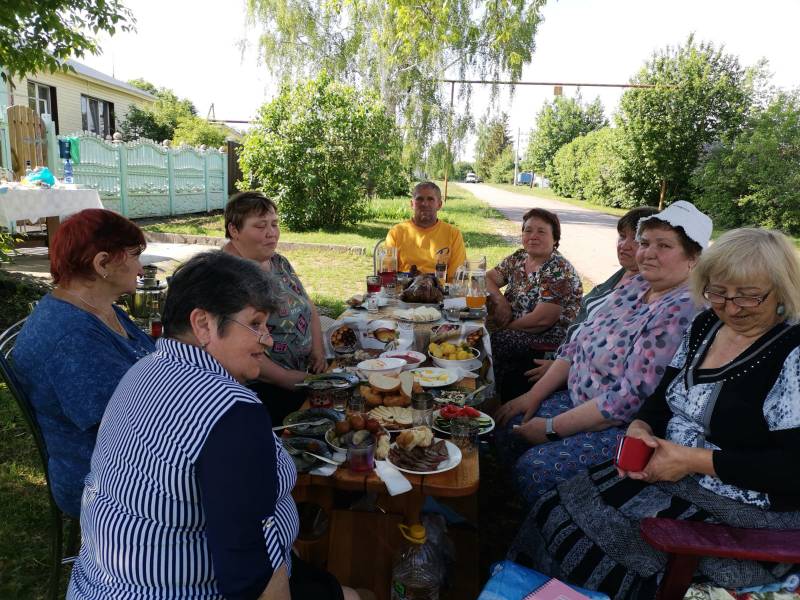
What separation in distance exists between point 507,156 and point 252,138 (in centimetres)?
7520

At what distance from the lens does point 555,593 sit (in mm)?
1744

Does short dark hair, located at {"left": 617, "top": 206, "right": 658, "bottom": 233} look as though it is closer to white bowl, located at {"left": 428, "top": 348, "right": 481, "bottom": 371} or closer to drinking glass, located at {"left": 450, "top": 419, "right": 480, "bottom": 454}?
white bowl, located at {"left": 428, "top": 348, "right": 481, "bottom": 371}

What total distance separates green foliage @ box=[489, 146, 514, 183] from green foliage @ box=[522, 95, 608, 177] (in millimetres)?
30985

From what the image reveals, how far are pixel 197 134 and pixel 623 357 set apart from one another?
26161 mm

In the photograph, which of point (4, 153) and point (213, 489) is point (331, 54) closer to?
point (4, 153)

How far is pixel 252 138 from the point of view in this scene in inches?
512

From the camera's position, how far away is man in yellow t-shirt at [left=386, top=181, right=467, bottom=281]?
557 centimetres

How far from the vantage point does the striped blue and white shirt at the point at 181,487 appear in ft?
3.73

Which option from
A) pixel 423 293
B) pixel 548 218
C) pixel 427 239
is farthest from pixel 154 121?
pixel 548 218

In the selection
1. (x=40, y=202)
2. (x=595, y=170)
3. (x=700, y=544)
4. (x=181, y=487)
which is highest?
(x=595, y=170)

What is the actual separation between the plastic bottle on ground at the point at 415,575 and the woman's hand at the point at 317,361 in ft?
4.55

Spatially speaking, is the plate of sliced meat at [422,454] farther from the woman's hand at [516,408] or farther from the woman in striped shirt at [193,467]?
the woman's hand at [516,408]

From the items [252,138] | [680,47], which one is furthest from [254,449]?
[680,47]

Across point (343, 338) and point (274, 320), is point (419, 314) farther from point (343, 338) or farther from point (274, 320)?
point (274, 320)
